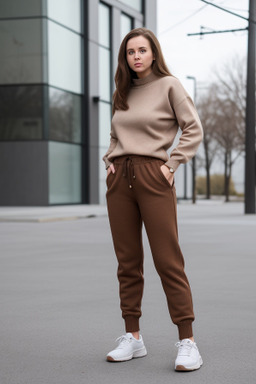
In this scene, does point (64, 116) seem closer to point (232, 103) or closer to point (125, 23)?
point (125, 23)

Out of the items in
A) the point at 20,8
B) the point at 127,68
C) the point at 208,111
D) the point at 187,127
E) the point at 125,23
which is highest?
the point at 125,23

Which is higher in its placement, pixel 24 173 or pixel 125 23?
pixel 125 23

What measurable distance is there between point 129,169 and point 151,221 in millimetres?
307

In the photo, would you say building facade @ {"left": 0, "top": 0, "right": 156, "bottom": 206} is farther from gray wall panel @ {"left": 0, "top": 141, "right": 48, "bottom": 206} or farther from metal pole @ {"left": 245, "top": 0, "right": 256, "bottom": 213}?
metal pole @ {"left": 245, "top": 0, "right": 256, "bottom": 213}

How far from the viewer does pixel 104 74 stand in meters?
31.9

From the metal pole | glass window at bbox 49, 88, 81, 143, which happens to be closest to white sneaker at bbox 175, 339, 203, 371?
the metal pole

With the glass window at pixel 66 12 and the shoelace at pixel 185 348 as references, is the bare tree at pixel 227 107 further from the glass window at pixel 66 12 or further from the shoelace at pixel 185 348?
the shoelace at pixel 185 348

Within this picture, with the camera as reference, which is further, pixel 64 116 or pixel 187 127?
pixel 64 116

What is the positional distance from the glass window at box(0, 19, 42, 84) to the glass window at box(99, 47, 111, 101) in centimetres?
510

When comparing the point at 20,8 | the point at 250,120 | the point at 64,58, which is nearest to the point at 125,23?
the point at 64,58

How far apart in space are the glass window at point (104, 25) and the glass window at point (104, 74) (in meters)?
0.38

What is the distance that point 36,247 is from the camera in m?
11.1

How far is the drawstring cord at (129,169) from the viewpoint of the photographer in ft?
12.3

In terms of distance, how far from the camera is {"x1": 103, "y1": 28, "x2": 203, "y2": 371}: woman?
374 cm
